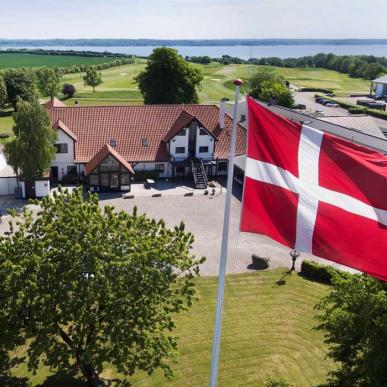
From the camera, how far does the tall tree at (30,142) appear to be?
4262 centimetres

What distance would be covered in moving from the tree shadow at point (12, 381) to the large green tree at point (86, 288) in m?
3.60

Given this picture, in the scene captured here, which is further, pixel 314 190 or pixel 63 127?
pixel 63 127

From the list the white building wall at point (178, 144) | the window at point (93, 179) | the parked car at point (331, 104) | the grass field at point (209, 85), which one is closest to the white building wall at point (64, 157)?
the window at point (93, 179)

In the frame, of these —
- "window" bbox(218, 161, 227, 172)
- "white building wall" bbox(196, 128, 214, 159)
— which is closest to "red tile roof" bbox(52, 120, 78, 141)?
"white building wall" bbox(196, 128, 214, 159)

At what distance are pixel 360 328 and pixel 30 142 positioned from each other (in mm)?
35004

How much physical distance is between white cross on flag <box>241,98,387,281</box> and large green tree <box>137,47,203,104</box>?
64.3 metres

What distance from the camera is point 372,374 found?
14398 mm

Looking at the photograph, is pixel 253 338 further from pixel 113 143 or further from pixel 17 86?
pixel 17 86

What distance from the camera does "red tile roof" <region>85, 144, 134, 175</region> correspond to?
47.2 meters

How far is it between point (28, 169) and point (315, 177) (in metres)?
37.0

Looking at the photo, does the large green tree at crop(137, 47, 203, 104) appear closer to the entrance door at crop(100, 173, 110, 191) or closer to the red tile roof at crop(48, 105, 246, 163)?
the red tile roof at crop(48, 105, 246, 163)

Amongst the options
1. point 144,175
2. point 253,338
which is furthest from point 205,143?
point 253,338

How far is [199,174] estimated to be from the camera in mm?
51625

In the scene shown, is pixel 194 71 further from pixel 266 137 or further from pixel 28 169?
pixel 266 137
